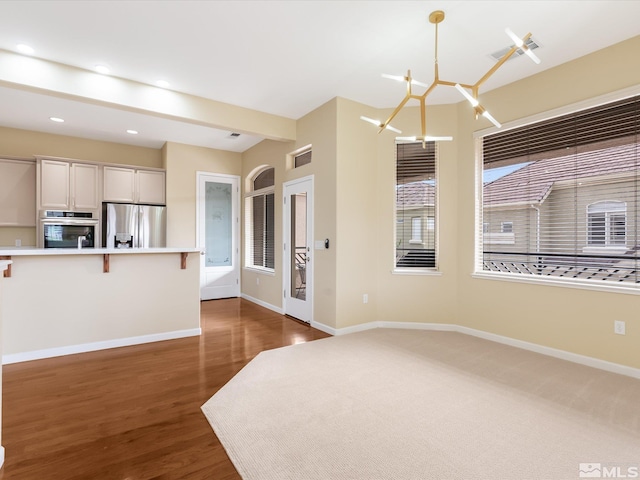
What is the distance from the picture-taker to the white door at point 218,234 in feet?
21.5

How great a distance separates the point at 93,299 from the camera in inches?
143

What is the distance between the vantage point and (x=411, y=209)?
14.9 feet

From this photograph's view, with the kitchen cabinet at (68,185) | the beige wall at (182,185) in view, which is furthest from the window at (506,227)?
the kitchen cabinet at (68,185)

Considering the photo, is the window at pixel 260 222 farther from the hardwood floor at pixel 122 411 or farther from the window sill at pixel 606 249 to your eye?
the window sill at pixel 606 249

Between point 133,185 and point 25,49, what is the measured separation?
9.56 feet

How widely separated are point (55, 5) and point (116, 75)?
1.10 meters

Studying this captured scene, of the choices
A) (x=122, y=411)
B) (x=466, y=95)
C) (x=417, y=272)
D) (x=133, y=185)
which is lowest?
(x=122, y=411)

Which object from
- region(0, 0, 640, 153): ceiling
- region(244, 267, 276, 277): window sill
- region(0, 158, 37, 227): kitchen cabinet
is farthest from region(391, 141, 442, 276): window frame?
region(0, 158, 37, 227): kitchen cabinet

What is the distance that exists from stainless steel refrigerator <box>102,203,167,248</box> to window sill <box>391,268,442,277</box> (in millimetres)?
4272

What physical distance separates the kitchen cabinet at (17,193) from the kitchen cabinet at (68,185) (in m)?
0.25

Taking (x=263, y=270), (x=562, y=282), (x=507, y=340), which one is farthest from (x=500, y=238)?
(x=263, y=270)

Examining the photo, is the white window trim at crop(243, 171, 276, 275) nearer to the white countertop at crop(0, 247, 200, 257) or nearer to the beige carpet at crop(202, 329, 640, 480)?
the white countertop at crop(0, 247, 200, 257)

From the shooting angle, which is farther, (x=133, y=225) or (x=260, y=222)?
(x=260, y=222)

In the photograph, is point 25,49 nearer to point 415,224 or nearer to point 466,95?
point 466,95
